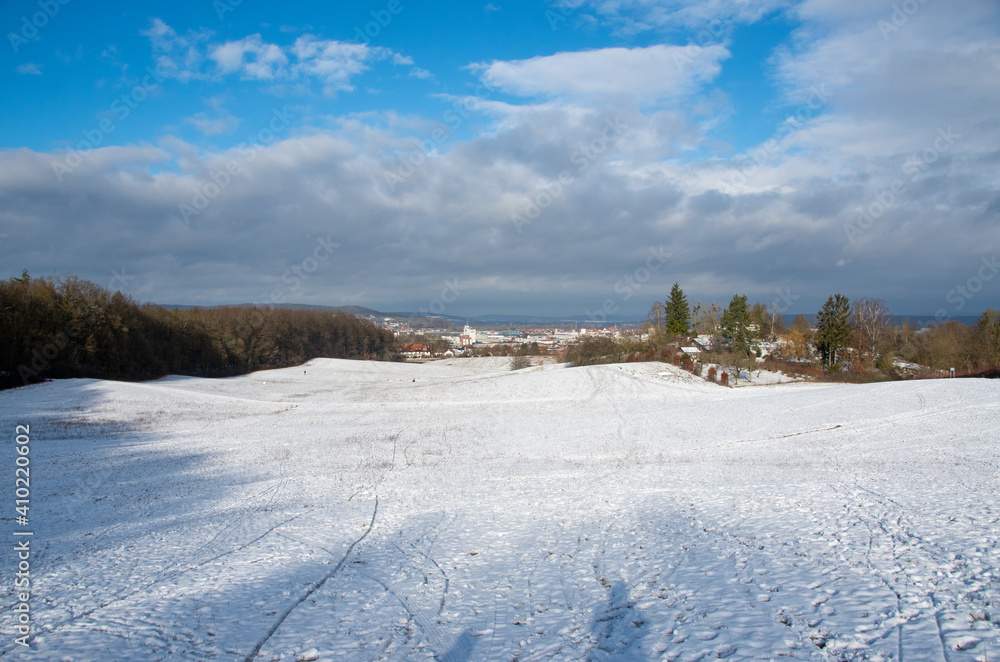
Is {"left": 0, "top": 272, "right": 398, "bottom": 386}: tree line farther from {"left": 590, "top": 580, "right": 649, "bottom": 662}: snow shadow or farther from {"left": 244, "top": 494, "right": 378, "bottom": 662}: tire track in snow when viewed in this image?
{"left": 590, "top": 580, "right": 649, "bottom": 662}: snow shadow

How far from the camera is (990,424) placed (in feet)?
65.6

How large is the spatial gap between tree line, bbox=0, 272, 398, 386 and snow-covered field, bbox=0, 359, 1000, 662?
51.7ft

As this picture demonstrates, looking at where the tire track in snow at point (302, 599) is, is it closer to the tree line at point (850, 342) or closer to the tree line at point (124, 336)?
the tree line at point (124, 336)

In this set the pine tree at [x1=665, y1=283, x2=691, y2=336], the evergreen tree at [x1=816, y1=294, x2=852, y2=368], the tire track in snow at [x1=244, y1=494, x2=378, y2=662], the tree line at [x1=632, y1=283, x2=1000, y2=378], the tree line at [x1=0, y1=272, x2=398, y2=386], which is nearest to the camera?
the tire track in snow at [x1=244, y1=494, x2=378, y2=662]

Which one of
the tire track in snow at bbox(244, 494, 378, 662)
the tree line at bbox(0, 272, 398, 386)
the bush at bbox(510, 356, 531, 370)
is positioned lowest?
the tire track in snow at bbox(244, 494, 378, 662)

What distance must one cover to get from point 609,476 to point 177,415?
26164 millimetres

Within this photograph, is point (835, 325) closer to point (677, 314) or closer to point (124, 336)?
point (677, 314)

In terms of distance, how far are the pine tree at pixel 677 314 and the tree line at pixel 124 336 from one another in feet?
191

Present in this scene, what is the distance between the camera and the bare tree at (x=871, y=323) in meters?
68.4

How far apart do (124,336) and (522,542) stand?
4842cm

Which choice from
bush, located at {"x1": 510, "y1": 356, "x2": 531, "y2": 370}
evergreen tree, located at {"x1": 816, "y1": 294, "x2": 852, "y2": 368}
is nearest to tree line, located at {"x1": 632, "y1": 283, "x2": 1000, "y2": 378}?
evergreen tree, located at {"x1": 816, "y1": 294, "x2": 852, "y2": 368}

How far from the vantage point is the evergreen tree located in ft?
211

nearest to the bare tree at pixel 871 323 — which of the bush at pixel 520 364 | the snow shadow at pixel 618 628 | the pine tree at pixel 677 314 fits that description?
the pine tree at pixel 677 314

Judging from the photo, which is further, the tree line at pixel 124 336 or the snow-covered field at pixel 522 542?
the tree line at pixel 124 336
